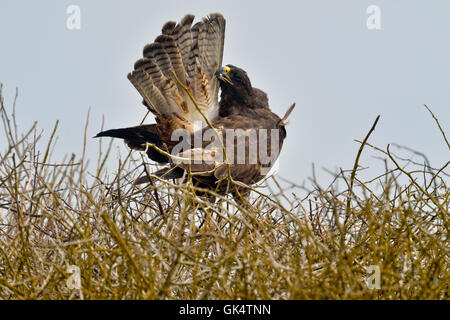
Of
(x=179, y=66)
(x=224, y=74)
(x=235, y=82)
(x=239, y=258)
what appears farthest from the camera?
(x=235, y=82)

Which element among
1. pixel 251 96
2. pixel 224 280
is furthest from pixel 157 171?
pixel 224 280

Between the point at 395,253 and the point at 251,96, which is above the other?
the point at 251,96

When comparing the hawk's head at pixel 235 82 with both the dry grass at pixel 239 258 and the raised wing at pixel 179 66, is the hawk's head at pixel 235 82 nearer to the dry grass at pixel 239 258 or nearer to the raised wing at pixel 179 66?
the raised wing at pixel 179 66

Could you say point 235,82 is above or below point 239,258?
above

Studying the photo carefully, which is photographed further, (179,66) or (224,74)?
(224,74)

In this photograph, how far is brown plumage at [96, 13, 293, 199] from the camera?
15.0ft

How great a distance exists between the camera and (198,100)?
486 cm

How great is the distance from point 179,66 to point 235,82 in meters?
0.56

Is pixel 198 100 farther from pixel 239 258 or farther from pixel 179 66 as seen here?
pixel 239 258

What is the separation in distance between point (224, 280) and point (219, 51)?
10.3 feet

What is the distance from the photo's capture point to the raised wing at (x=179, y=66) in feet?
15.2

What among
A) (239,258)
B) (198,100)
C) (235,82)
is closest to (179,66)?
(198,100)
